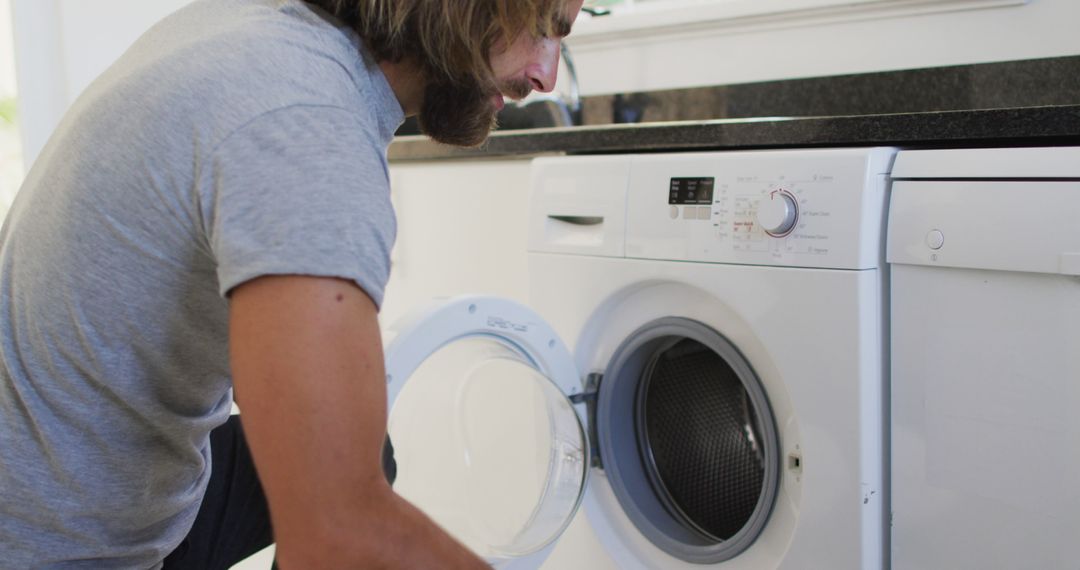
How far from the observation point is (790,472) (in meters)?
1.20

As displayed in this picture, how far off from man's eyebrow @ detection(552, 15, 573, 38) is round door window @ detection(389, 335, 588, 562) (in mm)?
503

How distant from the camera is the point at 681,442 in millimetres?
1455

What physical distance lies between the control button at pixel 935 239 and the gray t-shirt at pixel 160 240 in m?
0.63

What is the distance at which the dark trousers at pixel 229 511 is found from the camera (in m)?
1.11

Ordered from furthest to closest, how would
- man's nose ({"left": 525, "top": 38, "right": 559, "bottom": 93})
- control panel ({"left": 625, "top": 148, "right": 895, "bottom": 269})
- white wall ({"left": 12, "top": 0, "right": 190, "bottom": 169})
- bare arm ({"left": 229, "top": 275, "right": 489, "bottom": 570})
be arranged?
white wall ({"left": 12, "top": 0, "right": 190, "bottom": 169})
control panel ({"left": 625, "top": 148, "right": 895, "bottom": 269})
man's nose ({"left": 525, "top": 38, "right": 559, "bottom": 93})
bare arm ({"left": 229, "top": 275, "right": 489, "bottom": 570})

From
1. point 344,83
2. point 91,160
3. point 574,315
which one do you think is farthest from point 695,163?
point 91,160

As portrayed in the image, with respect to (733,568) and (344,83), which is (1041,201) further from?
(344,83)

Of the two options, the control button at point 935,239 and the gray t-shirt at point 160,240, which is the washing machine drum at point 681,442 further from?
the gray t-shirt at point 160,240

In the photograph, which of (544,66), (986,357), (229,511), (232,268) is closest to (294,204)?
(232,268)

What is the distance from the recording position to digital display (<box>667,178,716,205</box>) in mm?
1225

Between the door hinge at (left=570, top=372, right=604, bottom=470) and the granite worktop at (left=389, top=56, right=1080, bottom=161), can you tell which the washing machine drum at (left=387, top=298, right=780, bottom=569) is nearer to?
the door hinge at (left=570, top=372, right=604, bottom=470)

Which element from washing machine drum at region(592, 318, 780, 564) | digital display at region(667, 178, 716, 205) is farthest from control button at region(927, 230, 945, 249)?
washing machine drum at region(592, 318, 780, 564)

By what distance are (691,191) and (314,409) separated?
30.2 inches

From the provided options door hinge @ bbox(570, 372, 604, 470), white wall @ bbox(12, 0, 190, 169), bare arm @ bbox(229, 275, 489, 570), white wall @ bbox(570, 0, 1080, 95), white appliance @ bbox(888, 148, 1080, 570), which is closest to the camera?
bare arm @ bbox(229, 275, 489, 570)
